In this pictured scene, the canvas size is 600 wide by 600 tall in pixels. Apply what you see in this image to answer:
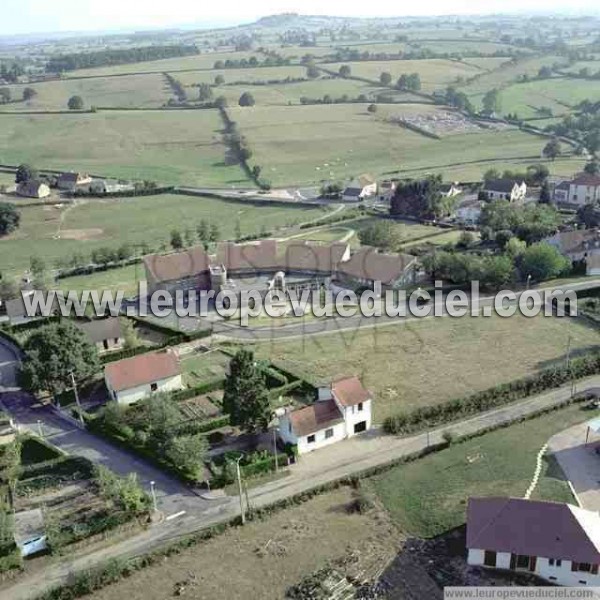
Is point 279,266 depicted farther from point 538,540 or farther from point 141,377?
point 538,540

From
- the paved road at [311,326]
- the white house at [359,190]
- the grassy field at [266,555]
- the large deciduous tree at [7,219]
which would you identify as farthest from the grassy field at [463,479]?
the large deciduous tree at [7,219]

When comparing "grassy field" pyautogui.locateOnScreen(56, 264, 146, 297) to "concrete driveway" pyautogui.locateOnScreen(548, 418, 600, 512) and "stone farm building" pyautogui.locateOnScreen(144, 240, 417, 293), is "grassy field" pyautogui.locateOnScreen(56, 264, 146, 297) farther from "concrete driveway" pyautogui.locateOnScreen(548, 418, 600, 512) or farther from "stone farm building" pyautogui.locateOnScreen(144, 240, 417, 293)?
"concrete driveway" pyautogui.locateOnScreen(548, 418, 600, 512)

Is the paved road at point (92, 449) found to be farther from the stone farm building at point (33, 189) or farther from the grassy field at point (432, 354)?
the stone farm building at point (33, 189)

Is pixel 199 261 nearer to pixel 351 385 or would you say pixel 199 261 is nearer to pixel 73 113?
pixel 351 385

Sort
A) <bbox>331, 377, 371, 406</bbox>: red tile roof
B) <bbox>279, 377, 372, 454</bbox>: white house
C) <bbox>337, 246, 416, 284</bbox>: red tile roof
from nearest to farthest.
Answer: <bbox>279, 377, 372, 454</bbox>: white house < <bbox>331, 377, 371, 406</bbox>: red tile roof < <bbox>337, 246, 416, 284</bbox>: red tile roof

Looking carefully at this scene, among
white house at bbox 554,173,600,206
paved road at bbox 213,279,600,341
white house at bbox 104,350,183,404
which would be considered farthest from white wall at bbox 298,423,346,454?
white house at bbox 554,173,600,206

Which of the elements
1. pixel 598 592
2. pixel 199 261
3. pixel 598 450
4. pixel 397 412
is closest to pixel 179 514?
pixel 397 412
